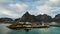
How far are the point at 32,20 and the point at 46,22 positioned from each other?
422 millimetres

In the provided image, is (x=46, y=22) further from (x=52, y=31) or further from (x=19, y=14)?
(x=19, y=14)

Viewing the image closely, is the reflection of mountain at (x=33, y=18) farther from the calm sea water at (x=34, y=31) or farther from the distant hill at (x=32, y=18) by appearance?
the calm sea water at (x=34, y=31)

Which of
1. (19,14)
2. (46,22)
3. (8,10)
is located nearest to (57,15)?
(46,22)

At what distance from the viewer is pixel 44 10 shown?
346 centimetres

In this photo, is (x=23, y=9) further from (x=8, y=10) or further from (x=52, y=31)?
(x=52, y=31)

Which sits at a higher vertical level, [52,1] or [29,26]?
[52,1]

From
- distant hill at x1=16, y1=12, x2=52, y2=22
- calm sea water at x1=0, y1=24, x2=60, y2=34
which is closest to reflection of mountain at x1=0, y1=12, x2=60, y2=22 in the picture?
distant hill at x1=16, y1=12, x2=52, y2=22

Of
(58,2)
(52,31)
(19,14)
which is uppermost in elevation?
(58,2)

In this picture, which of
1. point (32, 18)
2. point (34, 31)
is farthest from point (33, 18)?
point (34, 31)

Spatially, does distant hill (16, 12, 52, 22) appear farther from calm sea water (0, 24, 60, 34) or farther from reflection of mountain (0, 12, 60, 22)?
calm sea water (0, 24, 60, 34)

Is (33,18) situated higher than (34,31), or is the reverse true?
(33,18)

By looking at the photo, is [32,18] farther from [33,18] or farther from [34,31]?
[34,31]

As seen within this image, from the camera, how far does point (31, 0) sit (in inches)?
138

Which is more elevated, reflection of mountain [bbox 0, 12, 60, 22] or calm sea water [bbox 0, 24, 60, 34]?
reflection of mountain [bbox 0, 12, 60, 22]
